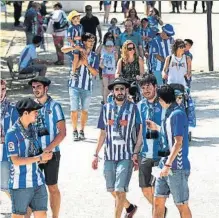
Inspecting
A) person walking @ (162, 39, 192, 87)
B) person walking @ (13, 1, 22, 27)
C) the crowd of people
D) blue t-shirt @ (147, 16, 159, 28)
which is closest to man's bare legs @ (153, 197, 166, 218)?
the crowd of people

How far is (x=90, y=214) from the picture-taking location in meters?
10.2

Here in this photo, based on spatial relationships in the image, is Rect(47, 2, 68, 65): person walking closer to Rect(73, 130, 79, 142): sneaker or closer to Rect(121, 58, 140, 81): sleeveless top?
Rect(73, 130, 79, 142): sneaker

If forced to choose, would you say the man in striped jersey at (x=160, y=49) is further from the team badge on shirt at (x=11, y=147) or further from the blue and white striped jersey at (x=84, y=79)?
the team badge on shirt at (x=11, y=147)

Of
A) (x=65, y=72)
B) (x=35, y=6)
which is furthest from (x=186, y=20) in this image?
(x=65, y=72)

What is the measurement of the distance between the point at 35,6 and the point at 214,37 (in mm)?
6463

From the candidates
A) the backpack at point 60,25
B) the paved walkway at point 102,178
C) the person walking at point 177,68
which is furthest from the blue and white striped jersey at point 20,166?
the backpack at point 60,25

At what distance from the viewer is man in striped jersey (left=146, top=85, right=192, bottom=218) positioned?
8.56 metres

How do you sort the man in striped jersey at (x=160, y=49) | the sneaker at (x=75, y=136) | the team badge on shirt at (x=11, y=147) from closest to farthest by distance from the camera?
the team badge on shirt at (x=11, y=147), the sneaker at (x=75, y=136), the man in striped jersey at (x=160, y=49)

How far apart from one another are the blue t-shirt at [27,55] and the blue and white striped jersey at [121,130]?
10.9 metres

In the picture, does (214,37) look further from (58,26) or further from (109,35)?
(109,35)

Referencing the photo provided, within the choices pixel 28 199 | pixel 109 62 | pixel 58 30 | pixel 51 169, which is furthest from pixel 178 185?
pixel 58 30

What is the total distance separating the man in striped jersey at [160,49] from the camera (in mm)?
16750

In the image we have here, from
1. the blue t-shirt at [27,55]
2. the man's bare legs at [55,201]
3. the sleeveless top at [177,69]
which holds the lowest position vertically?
the man's bare legs at [55,201]

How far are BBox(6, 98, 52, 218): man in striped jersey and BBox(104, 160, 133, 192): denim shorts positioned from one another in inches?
44.9
